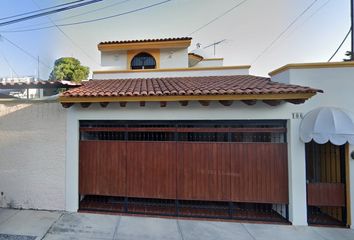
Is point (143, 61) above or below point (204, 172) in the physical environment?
above

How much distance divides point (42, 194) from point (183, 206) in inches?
178

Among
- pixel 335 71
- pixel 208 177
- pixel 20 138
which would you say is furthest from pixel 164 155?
pixel 335 71

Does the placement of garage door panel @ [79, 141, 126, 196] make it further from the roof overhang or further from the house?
the roof overhang

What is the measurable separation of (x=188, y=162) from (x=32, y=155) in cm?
503

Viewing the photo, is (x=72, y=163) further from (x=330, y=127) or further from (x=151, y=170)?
(x=330, y=127)

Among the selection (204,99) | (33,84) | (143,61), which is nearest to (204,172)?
(204,99)

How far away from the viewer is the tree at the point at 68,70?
25812mm

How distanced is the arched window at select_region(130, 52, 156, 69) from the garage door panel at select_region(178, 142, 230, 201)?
7037 mm

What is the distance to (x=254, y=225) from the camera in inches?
252

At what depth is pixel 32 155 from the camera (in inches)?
286

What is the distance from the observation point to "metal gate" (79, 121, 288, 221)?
679 centimetres

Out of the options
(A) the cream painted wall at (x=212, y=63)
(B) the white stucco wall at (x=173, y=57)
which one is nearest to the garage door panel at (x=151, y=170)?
(B) the white stucco wall at (x=173, y=57)

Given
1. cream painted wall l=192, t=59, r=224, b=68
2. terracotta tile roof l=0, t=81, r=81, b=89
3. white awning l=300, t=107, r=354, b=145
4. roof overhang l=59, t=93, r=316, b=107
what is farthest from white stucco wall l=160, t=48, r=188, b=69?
white awning l=300, t=107, r=354, b=145

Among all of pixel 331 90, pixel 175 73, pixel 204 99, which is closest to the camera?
pixel 204 99
